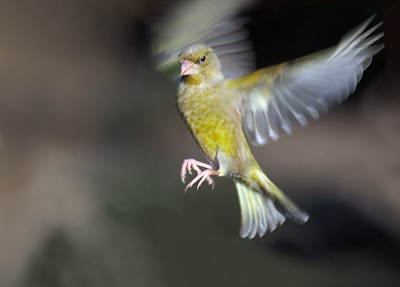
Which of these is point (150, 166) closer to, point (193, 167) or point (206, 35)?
point (193, 167)

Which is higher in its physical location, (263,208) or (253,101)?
(253,101)

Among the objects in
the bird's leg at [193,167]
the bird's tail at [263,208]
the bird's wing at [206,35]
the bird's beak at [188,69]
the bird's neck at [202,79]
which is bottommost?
the bird's tail at [263,208]

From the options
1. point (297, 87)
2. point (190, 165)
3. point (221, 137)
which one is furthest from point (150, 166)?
point (297, 87)

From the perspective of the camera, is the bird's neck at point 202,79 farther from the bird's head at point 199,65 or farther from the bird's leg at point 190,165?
the bird's leg at point 190,165

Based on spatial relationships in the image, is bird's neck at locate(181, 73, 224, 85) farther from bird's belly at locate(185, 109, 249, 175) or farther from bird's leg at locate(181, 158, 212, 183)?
bird's leg at locate(181, 158, 212, 183)

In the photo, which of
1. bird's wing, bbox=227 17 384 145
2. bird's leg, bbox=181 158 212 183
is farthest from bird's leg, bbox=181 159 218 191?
bird's wing, bbox=227 17 384 145

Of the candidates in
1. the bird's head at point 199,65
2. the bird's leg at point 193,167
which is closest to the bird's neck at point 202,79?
the bird's head at point 199,65
